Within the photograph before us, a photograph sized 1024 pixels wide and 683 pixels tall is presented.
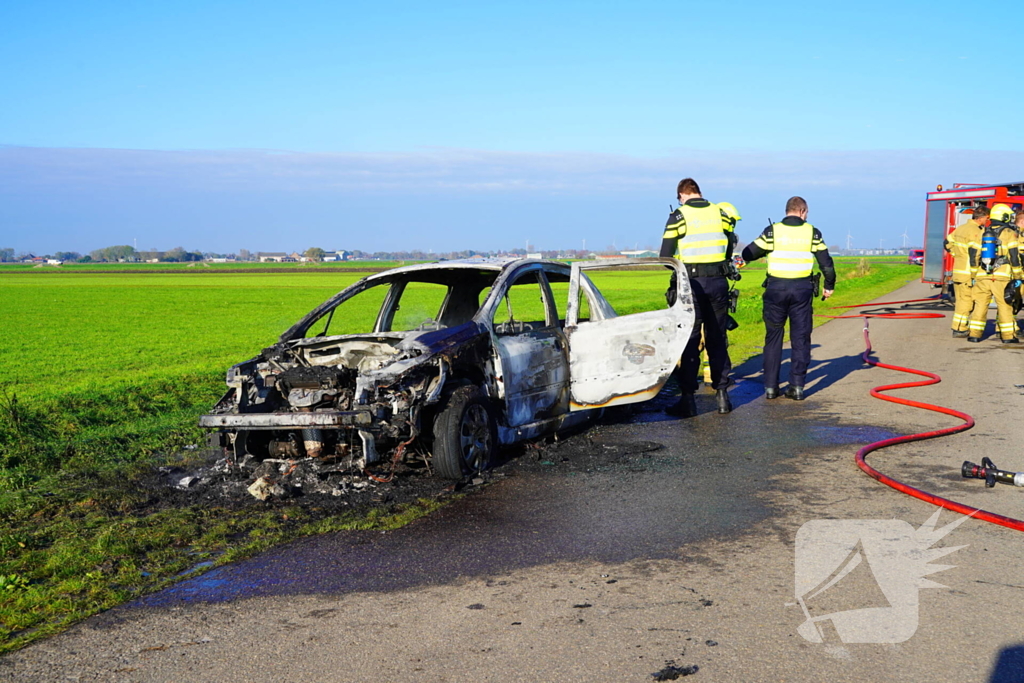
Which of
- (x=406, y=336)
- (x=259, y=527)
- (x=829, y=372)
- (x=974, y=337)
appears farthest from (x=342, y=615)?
(x=974, y=337)

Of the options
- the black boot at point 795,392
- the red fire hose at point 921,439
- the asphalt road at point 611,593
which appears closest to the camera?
the asphalt road at point 611,593

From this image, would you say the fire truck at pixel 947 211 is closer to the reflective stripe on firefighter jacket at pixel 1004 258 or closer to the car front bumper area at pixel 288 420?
the reflective stripe on firefighter jacket at pixel 1004 258

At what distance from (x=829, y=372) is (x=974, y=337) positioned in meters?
4.33

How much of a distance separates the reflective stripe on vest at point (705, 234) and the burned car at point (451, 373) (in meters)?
0.70

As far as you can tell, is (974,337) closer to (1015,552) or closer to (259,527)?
(1015,552)

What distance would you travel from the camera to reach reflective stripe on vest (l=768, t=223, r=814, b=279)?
9.88 m

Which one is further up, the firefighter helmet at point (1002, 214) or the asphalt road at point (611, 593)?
the firefighter helmet at point (1002, 214)

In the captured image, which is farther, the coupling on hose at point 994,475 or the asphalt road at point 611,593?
the coupling on hose at point 994,475

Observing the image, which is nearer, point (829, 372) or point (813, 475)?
point (813, 475)

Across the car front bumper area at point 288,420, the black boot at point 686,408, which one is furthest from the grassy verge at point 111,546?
the black boot at point 686,408

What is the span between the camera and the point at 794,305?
10.1 meters

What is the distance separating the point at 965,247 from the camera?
47.6 ft

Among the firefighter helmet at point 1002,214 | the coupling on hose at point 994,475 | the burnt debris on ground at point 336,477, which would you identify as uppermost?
the firefighter helmet at point 1002,214

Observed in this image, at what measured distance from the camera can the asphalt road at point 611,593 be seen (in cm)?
355
